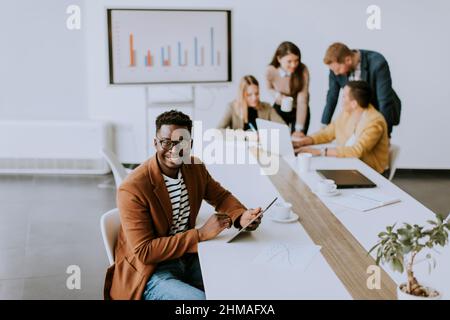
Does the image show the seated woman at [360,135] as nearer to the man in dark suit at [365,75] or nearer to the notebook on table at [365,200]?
the notebook on table at [365,200]

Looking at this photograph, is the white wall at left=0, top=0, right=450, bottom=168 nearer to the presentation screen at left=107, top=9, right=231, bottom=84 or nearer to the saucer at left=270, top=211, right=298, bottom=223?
the presentation screen at left=107, top=9, right=231, bottom=84

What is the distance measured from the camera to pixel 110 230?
2.62 m

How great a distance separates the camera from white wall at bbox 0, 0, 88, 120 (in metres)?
5.95

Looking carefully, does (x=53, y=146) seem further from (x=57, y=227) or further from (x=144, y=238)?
(x=144, y=238)

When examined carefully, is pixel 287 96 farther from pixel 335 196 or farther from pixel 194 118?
pixel 335 196

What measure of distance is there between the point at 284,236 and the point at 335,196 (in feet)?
2.14

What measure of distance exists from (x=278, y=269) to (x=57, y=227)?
9.48 ft

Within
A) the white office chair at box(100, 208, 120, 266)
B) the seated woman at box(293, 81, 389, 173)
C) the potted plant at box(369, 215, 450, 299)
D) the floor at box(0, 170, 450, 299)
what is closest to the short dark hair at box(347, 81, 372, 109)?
the seated woman at box(293, 81, 389, 173)

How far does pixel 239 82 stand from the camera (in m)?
5.99

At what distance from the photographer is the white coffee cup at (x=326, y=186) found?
10.4ft
